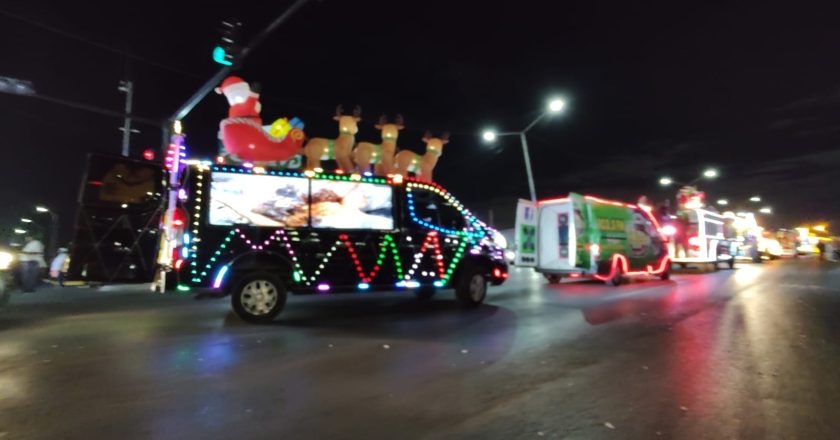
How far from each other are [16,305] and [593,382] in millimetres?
11364

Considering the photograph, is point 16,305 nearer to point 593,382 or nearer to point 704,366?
point 593,382

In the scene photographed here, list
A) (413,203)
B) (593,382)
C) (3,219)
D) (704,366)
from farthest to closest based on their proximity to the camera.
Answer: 1. (3,219)
2. (413,203)
3. (704,366)
4. (593,382)

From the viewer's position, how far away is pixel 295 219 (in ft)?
30.1

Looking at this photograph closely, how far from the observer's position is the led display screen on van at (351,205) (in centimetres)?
941

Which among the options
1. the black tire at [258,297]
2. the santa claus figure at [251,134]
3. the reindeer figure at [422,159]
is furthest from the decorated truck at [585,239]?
the black tire at [258,297]

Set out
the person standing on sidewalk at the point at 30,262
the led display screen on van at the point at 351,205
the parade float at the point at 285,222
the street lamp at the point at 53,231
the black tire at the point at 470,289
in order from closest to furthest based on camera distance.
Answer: the parade float at the point at 285,222 → the led display screen on van at the point at 351,205 → the black tire at the point at 470,289 → the person standing on sidewalk at the point at 30,262 → the street lamp at the point at 53,231

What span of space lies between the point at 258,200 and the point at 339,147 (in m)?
2.84

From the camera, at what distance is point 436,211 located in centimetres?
1044

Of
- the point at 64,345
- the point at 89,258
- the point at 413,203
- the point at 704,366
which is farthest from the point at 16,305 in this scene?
the point at 704,366

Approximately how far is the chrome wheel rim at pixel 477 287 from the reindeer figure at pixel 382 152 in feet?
9.18

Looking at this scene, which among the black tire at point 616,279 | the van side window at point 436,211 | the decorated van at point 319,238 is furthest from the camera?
the black tire at point 616,279

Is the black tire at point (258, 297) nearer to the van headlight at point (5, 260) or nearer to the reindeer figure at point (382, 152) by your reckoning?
the reindeer figure at point (382, 152)

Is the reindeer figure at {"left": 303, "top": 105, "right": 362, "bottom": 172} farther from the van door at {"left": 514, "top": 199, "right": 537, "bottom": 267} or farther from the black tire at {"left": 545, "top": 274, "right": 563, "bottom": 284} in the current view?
the black tire at {"left": 545, "top": 274, "right": 563, "bottom": 284}

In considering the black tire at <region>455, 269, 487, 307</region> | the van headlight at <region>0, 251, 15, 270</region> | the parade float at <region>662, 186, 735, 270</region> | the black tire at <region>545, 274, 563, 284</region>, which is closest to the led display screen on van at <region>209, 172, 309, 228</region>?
the black tire at <region>455, 269, 487, 307</region>
